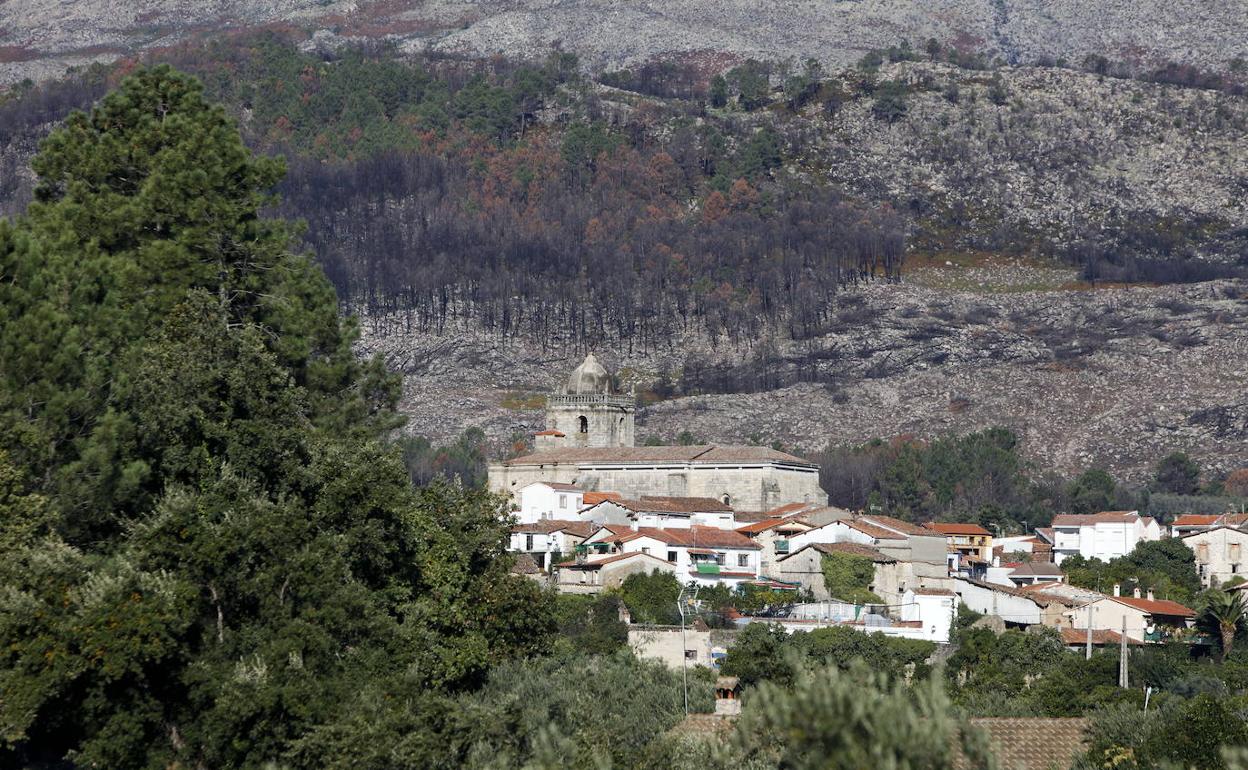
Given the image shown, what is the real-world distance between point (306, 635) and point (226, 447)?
5425mm

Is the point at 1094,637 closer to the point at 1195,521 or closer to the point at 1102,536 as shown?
the point at 1102,536

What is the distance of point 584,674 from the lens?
51469 millimetres

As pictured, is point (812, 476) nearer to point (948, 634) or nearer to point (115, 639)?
point (948, 634)

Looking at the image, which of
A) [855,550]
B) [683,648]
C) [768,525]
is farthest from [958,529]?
[683,648]

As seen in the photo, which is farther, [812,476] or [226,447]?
[812,476]

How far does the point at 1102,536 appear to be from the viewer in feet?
378

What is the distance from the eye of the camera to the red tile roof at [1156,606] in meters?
87.9

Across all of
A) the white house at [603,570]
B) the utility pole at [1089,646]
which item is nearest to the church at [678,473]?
the white house at [603,570]

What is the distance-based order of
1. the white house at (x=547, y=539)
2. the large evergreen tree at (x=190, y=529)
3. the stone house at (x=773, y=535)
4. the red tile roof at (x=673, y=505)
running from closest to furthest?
the large evergreen tree at (x=190, y=529) < the white house at (x=547, y=539) < the stone house at (x=773, y=535) < the red tile roof at (x=673, y=505)

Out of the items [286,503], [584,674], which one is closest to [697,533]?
[584,674]

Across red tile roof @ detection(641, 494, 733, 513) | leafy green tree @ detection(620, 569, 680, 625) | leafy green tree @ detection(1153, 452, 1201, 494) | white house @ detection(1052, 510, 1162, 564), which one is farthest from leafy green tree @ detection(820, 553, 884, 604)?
leafy green tree @ detection(1153, 452, 1201, 494)

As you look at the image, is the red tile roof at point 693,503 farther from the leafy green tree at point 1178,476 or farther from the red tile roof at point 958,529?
the leafy green tree at point 1178,476

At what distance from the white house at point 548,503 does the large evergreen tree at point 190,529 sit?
54696 mm

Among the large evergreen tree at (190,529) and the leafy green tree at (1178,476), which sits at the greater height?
the large evergreen tree at (190,529)
